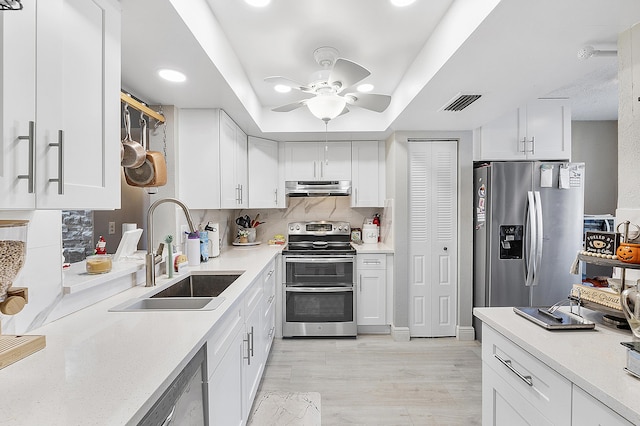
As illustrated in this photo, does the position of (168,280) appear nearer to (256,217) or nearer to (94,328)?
(94,328)

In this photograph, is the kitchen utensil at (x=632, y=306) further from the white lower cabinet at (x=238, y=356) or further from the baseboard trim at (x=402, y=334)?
the baseboard trim at (x=402, y=334)

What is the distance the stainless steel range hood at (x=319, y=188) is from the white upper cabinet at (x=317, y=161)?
9 centimetres

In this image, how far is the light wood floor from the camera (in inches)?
86.8

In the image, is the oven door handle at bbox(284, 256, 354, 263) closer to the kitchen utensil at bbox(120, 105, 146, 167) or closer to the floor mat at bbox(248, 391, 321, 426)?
the floor mat at bbox(248, 391, 321, 426)

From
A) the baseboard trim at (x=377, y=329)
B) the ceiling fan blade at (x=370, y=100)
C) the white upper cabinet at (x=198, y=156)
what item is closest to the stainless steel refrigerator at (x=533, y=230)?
the baseboard trim at (x=377, y=329)

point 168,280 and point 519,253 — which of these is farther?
point 519,253

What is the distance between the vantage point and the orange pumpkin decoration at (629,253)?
1.15 m

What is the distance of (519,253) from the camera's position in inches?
119

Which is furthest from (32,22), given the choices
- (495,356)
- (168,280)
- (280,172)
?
(280,172)

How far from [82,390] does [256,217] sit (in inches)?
135

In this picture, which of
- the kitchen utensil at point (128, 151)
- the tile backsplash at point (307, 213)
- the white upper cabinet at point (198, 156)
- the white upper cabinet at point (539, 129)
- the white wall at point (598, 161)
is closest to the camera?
the kitchen utensil at point (128, 151)

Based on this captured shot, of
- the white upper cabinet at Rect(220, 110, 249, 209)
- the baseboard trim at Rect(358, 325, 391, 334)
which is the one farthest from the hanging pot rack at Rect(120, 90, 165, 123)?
the baseboard trim at Rect(358, 325, 391, 334)

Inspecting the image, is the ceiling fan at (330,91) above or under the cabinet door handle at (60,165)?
above

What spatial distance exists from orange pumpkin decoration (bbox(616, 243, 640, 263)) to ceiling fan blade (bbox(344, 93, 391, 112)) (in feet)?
4.63
